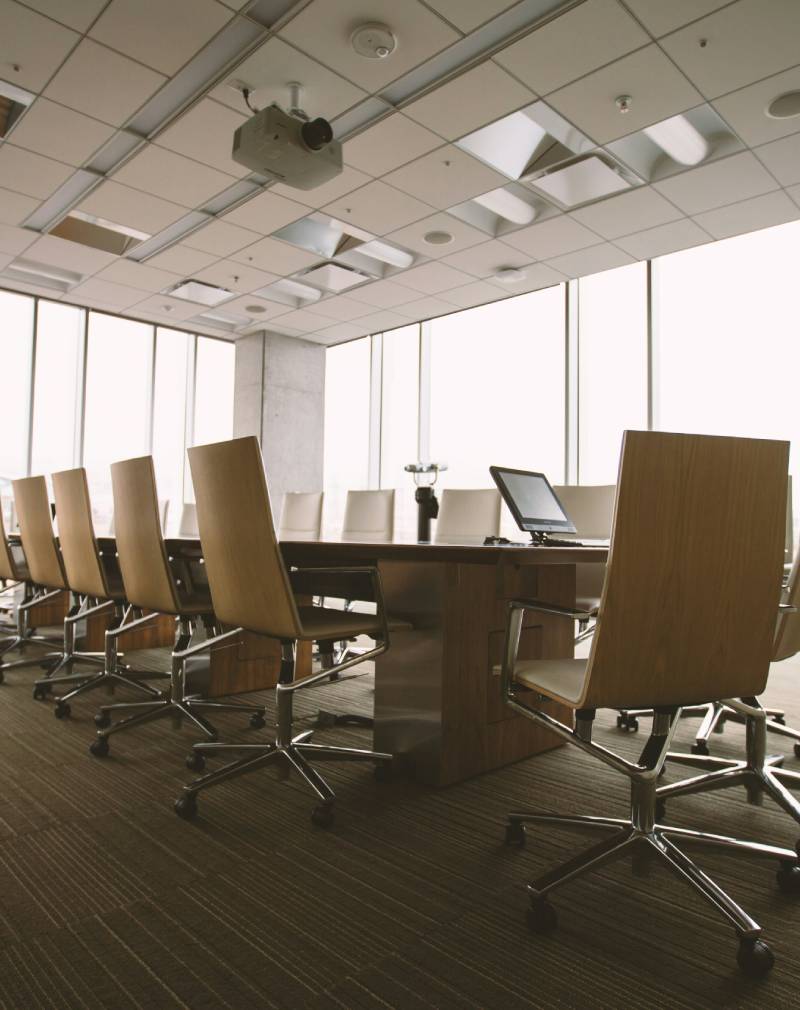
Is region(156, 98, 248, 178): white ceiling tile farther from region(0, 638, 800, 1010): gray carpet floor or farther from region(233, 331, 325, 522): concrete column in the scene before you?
region(233, 331, 325, 522): concrete column

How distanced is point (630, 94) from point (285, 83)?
2004 mm

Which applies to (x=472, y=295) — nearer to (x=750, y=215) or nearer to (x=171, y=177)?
(x=750, y=215)

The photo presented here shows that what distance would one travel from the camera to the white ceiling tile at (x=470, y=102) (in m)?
3.97

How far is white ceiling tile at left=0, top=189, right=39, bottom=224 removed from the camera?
548 cm

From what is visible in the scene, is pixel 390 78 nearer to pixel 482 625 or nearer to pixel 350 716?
pixel 482 625

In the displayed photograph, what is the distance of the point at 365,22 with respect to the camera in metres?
3.59

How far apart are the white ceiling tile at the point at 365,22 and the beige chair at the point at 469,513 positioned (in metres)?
2.53

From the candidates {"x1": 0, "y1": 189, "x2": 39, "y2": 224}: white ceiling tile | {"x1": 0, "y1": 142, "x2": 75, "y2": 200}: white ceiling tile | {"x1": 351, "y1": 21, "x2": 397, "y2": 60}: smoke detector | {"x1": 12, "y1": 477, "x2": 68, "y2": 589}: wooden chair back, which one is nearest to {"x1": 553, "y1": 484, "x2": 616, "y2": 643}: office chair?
{"x1": 351, "y1": 21, "x2": 397, "y2": 60}: smoke detector

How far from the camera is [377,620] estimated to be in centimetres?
232

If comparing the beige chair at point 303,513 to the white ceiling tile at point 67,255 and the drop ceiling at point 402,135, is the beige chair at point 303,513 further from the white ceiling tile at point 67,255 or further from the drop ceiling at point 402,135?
the white ceiling tile at point 67,255

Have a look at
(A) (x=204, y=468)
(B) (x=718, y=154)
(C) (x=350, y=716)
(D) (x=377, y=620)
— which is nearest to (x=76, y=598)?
(C) (x=350, y=716)

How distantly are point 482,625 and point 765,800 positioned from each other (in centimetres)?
109

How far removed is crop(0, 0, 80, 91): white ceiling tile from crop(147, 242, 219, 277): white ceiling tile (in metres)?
2.29

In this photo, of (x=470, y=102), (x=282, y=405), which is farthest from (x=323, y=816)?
(x=282, y=405)
